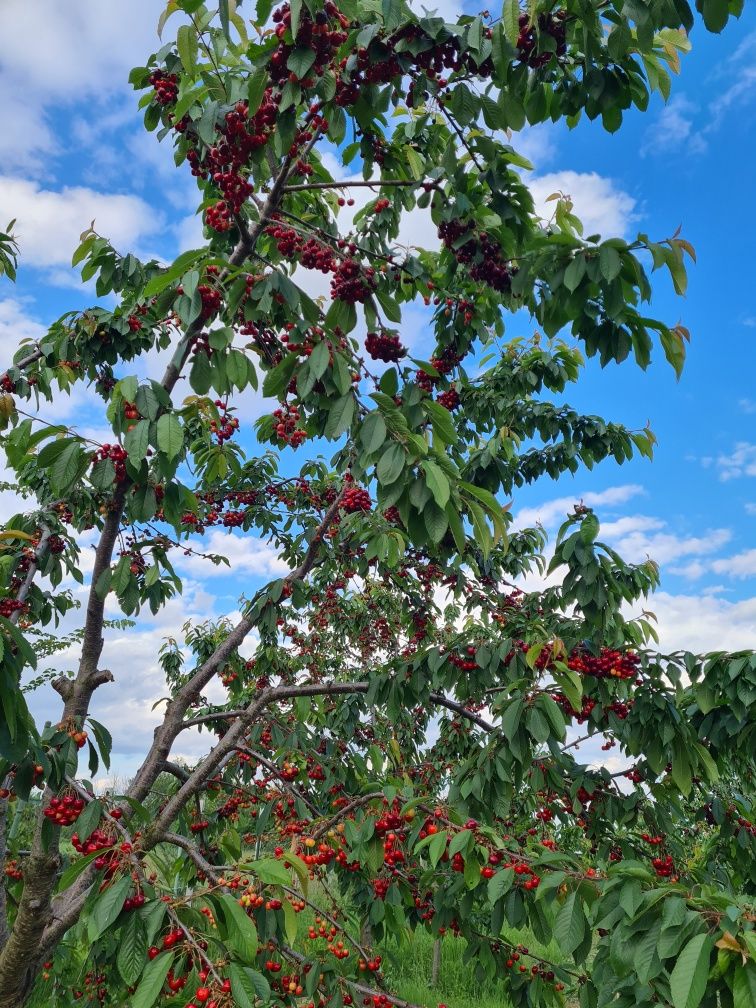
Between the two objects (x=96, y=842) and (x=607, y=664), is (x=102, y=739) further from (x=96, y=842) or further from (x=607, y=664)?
(x=607, y=664)

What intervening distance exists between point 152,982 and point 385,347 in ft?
6.58

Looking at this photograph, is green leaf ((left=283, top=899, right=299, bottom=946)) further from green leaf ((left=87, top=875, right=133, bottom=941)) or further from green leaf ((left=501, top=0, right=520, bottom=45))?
green leaf ((left=501, top=0, right=520, bottom=45))

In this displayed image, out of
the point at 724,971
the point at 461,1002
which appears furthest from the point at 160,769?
the point at 461,1002

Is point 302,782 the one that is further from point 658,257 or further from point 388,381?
point 658,257

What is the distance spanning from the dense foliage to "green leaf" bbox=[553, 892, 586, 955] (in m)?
0.01

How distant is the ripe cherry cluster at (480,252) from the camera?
105 inches

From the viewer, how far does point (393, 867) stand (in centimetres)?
311

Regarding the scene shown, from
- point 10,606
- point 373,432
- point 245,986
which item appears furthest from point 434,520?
point 10,606

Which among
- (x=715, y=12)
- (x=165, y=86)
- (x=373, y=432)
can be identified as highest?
(x=165, y=86)

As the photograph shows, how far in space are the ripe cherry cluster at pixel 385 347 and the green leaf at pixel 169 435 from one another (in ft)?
2.56

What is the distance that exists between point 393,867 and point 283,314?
8.00 feet

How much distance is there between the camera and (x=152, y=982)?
1654mm

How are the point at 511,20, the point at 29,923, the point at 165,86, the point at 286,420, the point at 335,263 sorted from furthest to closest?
the point at 286,420
the point at 165,86
the point at 29,923
the point at 335,263
the point at 511,20

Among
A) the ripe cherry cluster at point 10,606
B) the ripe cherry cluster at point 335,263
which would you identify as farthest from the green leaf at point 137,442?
the ripe cherry cluster at point 10,606
